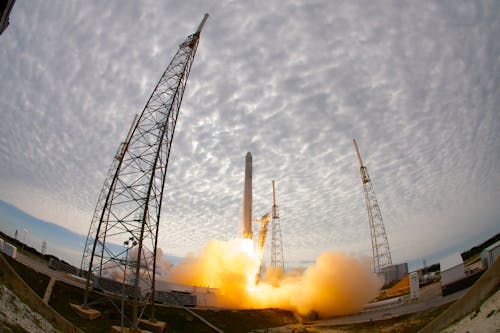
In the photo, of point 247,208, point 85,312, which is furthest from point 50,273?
point 247,208

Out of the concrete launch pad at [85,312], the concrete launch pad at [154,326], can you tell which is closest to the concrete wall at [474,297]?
the concrete launch pad at [154,326]

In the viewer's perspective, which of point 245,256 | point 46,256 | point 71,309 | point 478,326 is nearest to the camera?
point 478,326

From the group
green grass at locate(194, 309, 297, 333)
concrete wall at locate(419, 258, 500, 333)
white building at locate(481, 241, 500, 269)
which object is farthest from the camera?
green grass at locate(194, 309, 297, 333)

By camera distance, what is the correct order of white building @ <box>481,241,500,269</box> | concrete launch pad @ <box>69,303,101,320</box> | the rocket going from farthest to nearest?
the rocket
white building @ <box>481,241,500,269</box>
concrete launch pad @ <box>69,303,101,320</box>

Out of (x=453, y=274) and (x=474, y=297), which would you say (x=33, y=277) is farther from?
(x=453, y=274)

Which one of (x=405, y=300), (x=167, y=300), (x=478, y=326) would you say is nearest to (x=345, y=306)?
(x=405, y=300)

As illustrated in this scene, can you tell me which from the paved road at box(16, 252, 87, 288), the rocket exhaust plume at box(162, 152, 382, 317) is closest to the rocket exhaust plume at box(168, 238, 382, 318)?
the rocket exhaust plume at box(162, 152, 382, 317)

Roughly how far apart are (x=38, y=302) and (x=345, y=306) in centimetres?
4202

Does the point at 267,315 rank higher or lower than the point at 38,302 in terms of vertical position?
lower

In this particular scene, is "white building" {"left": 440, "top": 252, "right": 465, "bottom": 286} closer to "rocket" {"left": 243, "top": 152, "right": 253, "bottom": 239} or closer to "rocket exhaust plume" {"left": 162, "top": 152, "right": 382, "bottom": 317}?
"rocket exhaust plume" {"left": 162, "top": 152, "right": 382, "bottom": 317}

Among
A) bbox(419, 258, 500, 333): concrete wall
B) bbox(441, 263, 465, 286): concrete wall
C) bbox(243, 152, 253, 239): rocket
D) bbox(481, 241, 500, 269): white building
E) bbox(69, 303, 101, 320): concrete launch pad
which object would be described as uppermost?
bbox(243, 152, 253, 239): rocket

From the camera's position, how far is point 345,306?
46375 mm

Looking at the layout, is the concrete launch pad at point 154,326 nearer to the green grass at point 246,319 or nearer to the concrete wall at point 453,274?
the green grass at point 246,319

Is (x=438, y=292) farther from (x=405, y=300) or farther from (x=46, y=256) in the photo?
(x=46, y=256)
